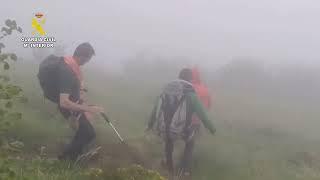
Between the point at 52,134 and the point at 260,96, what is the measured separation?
7334 mm

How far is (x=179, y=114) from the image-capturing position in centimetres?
883

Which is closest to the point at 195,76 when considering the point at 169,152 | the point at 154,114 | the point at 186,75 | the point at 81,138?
the point at 186,75

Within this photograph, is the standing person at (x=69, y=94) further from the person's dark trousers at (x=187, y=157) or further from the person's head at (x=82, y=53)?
the person's dark trousers at (x=187, y=157)

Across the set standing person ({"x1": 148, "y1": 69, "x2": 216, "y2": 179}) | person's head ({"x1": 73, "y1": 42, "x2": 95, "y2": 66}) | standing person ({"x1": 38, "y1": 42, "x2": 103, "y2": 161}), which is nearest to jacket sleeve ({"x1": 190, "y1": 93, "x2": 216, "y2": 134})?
standing person ({"x1": 148, "y1": 69, "x2": 216, "y2": 179})

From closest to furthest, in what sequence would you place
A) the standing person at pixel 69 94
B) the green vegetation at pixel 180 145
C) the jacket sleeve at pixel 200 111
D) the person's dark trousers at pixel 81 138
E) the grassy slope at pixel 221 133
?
1. the standing person at pixel 69 94
2. the person's dark trousers at pixel 81 138
3. the jacket sleeve at pixel 200 111
4. the green vegetation at pixel 180 145
5. the grassy slope at pixel 221 133

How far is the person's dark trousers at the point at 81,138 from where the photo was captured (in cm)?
841

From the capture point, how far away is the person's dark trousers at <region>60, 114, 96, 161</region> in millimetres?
8406

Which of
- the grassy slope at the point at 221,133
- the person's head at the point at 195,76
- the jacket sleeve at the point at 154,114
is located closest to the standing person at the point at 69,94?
the grassy slope at the point at 221,133

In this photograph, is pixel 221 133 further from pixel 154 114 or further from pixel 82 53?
pixel 82 53

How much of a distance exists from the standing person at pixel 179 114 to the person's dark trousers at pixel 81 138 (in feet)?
3.88

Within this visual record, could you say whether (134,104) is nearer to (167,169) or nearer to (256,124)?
(256,124)

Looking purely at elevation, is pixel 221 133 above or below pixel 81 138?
below

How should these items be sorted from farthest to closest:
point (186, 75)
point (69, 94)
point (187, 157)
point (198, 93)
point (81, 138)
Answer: point (187, 157), point (186, 75), point (198, 93), point (81, 138), point (69, 94)

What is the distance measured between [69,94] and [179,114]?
1713mm
